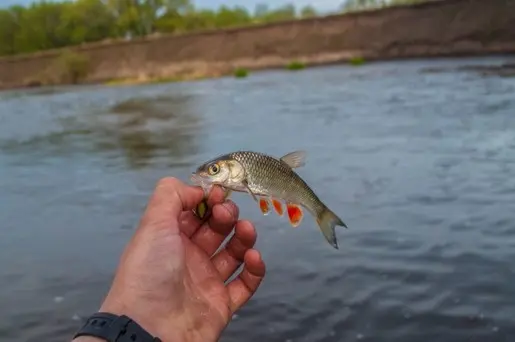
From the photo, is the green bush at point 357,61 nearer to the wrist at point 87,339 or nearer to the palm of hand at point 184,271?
the palm of hand at point 184,271

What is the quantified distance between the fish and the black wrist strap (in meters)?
0.91

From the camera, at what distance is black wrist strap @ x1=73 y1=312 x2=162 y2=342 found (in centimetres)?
299

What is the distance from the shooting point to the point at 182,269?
3662mm

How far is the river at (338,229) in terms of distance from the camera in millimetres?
6887

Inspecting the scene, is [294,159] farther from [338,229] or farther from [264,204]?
[338,229]

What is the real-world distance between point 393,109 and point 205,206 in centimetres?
1843

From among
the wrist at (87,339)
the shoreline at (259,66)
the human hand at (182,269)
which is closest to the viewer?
the wrist at (87,339)

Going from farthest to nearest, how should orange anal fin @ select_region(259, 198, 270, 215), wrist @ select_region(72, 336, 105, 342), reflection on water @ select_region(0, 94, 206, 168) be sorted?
1. reflection on water @ select_region(0, 94, 206, 168)
2. orange anal fin @ select_region(259, 198, 270, 215)
3. wrist @ select_region(72, 336, 105, 342)

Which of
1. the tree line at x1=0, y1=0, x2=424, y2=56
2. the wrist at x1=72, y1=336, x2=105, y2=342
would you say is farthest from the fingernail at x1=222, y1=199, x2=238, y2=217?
the tree line at x1=0, y1=0, x2=424, y2=56

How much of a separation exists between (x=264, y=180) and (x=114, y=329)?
3.80ft

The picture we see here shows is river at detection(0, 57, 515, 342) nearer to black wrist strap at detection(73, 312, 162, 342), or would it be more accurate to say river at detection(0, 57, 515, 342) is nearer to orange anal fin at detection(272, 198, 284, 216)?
orange anal fin at detection(272, 198, 284, 216)

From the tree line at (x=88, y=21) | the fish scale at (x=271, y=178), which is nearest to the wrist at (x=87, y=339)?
the fish scale at (x=271, y=178)

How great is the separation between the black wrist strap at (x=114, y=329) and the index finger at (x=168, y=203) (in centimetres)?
64

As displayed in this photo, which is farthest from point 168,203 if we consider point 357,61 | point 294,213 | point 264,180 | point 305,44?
point 305,44
